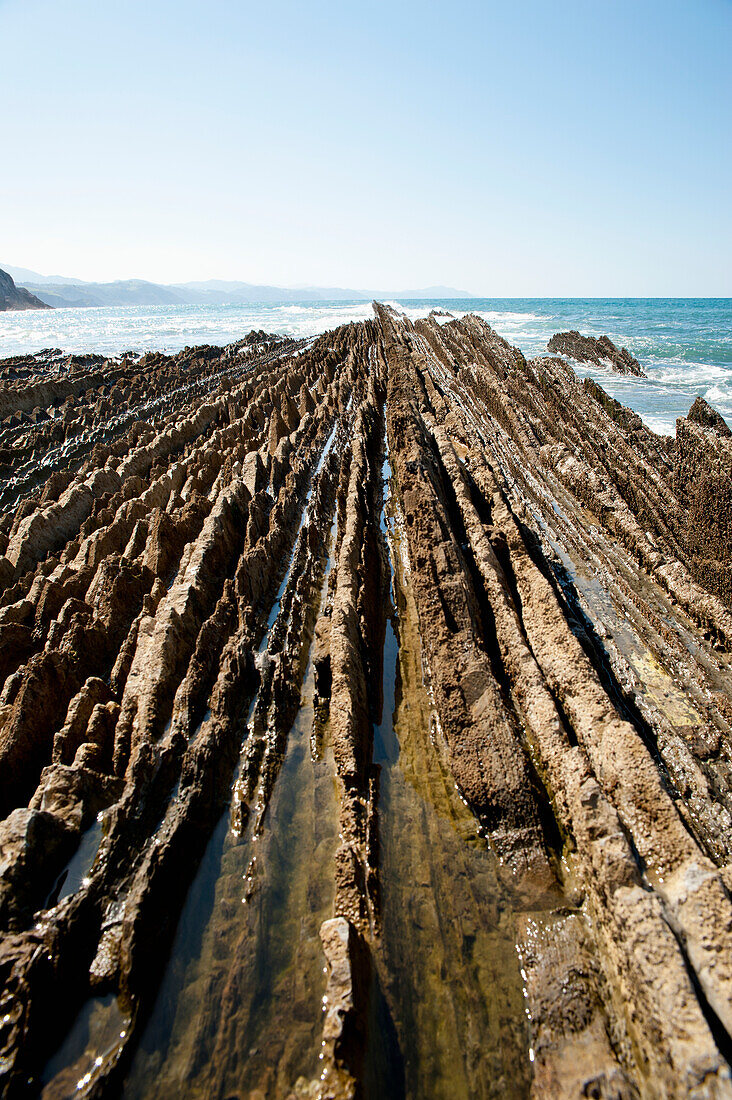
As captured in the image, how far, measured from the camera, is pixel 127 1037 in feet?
9.63

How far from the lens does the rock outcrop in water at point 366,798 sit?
2.86 metres

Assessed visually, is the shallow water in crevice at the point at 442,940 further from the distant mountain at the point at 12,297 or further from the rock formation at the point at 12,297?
the distant mountain at the point at 12,297

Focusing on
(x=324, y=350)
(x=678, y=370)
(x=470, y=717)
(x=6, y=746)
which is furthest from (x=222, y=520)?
(x=678, y=370)

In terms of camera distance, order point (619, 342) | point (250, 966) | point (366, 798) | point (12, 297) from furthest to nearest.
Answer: point (12, 297) < point (619, 342) < point (366, 798) < point (250, 966)

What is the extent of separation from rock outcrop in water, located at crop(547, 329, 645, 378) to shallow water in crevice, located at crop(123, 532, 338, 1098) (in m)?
26.7

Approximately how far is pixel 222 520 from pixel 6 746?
13.7 feet

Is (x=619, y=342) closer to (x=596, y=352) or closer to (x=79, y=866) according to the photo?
(x=596, y=352)

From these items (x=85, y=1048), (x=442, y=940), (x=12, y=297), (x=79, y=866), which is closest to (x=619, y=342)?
(x=442, y=940)

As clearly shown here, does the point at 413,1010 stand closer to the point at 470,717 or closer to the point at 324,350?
the point at 470,717

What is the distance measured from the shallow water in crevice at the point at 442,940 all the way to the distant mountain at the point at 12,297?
386 ft

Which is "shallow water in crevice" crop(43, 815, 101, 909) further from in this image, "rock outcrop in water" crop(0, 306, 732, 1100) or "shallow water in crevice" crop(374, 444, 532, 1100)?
"shallow water in crevice" crop(374, 444, 532, 1100)

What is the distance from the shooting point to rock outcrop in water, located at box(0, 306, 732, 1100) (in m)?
2.86

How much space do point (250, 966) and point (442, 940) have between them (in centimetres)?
130

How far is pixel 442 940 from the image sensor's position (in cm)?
334
